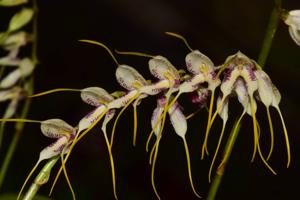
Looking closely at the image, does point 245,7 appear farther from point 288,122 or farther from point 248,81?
point 248,81

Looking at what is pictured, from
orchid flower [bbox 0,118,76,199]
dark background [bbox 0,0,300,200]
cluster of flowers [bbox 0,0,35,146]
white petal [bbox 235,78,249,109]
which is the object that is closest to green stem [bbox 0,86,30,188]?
cluster of flowers [bbox 0,0,35,146]

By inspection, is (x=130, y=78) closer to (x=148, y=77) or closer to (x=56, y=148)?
(x=56, y=148)

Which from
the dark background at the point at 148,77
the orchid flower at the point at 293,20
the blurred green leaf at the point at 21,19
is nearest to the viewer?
the orchid flower at the point at 293,20

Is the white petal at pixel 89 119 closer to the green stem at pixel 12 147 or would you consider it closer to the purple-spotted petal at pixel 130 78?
the purple-spotted petal at pixel 130 78

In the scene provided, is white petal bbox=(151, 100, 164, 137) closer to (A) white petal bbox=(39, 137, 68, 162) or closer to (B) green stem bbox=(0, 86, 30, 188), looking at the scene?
(A) white petal bbox=(39, 137, 68, 162)

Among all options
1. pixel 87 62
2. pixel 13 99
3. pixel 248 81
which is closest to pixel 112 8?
pixel 87 62

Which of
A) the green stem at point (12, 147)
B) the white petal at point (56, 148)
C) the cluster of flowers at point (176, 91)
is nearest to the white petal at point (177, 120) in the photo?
the cluster of flowers at point (176, 91)

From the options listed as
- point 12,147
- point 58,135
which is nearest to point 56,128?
point 58,135
